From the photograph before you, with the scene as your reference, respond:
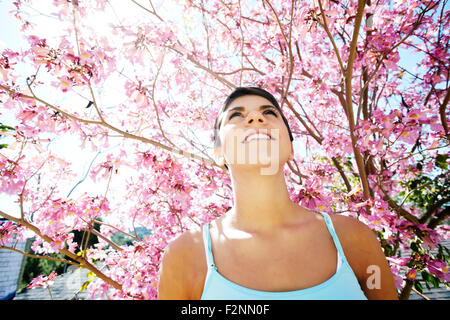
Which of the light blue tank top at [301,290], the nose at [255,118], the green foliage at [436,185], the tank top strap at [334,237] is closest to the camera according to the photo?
the light blue tank top at [301,290]

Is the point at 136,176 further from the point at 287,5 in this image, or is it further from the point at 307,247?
the point at 287,5

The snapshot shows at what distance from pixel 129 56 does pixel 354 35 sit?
6.04 feet

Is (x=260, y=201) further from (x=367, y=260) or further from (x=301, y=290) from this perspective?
(x=367, y=260)

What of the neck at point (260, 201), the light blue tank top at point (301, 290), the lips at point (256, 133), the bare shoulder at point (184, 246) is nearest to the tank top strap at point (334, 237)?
the light blue tank top at point (301, 290)

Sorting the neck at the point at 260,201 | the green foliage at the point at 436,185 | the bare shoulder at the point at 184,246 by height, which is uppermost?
the green foliage at the point at 436,185

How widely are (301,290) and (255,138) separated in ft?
2.11

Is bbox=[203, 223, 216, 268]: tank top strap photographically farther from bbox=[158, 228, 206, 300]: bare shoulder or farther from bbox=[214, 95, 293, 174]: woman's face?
bbox=[214, 95, 293, 174]: woman's face

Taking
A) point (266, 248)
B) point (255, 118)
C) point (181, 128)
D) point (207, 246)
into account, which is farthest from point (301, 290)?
point (181, 128)

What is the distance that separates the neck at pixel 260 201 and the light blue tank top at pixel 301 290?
0.26 metres

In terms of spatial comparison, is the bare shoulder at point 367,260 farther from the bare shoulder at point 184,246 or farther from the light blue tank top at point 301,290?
the bare shoulder at point 184,246

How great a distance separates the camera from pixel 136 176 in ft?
9.73

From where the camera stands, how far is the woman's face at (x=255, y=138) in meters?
1.02

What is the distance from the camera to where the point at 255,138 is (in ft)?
3.43

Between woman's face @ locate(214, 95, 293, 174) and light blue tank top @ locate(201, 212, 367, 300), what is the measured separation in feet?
1.58
